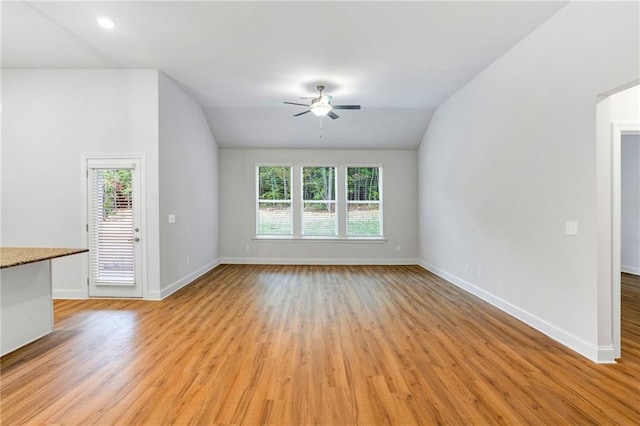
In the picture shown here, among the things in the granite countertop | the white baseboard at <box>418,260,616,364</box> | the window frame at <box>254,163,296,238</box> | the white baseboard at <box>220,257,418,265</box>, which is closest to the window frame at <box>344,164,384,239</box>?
the white baseboard at <box>220,257,418,265</box>

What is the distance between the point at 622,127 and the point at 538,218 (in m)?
1.09

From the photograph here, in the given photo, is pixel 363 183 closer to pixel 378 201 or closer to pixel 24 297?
pixel 378 201

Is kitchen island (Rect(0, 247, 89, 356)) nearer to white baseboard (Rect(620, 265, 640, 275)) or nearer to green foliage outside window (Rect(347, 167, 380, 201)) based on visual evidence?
green foliage outside window (Rect(347, 167, 380, 201))

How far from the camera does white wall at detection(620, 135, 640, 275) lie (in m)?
5.66

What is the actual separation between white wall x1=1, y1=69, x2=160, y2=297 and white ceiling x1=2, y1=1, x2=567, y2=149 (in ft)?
0.94

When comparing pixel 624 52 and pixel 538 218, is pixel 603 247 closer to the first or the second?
pixel 538 218

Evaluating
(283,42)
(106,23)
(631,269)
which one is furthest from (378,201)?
(106,23)

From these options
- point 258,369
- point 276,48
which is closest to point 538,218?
point 258,369

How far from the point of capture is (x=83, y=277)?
4.53m

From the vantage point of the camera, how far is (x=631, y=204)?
5.80 meters

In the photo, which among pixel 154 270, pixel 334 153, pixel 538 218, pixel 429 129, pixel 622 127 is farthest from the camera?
pixel 334 153

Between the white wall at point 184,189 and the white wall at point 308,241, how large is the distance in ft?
1.66

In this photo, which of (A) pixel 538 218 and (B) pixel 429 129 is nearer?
(A) pixel 538 218

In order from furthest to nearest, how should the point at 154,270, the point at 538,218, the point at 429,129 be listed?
the point at 429,129, the point at 154,270, the point at 538,218
